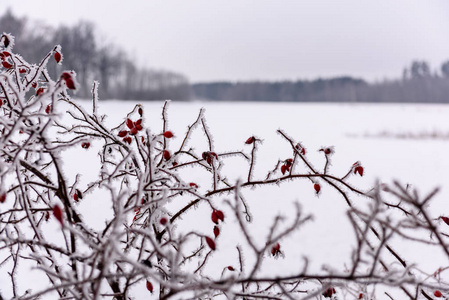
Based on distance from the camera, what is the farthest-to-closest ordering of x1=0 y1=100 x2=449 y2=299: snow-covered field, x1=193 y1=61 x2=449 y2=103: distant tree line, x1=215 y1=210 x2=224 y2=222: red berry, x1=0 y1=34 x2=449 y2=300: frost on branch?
1. x1=193 y1=61 x2=449 y2=103: distant tree line
2. x1=0 y1=100 x2=449 y2=299: snow-covered field
3. x1=215 y1=210 x2=224 y2=222: red berry
4. x1=0 y1=34 x2=449 y2=300: frost on branch

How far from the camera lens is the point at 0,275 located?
107 inches

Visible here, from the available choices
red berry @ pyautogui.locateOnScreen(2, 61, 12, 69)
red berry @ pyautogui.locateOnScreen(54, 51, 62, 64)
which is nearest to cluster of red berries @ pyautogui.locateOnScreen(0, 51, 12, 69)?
red berry @ pyautogui.locateOnScreen(2, 61, 12, 69)

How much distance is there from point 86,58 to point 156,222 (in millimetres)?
41161

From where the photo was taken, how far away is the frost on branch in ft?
2.55

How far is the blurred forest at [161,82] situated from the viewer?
33719mm

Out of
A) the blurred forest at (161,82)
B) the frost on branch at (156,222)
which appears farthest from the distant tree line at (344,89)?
the frost on branch at (156,222)

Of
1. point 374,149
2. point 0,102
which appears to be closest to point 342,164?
point 374,149

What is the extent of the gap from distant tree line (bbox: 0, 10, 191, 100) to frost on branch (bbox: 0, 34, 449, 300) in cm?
2448

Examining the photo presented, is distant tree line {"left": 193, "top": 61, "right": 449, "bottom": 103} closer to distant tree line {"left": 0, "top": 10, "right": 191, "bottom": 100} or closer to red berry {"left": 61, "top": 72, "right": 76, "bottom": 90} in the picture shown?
distant tree line {"left": 0, "top": 10, "right": 191, "bottom": 100}

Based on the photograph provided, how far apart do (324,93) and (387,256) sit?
77491 millimetres

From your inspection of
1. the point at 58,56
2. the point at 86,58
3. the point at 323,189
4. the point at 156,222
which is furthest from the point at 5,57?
the point at 86,58

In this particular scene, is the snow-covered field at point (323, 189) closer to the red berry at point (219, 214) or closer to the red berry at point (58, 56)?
the red berry at point (219, 214)

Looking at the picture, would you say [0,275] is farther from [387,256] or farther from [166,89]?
[166,89]

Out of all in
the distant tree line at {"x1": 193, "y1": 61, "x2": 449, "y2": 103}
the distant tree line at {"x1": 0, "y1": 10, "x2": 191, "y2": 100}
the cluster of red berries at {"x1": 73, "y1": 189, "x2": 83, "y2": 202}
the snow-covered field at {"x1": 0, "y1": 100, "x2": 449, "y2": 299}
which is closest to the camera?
the cluster of red berries at {"x1": 73, "y1": 189, "x2": 83, "y2": 202}
